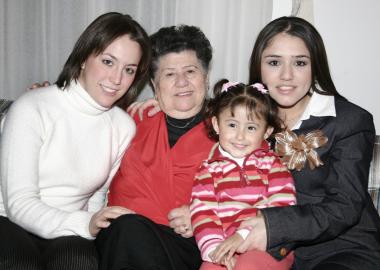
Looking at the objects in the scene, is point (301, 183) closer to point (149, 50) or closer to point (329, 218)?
point (329, 218)

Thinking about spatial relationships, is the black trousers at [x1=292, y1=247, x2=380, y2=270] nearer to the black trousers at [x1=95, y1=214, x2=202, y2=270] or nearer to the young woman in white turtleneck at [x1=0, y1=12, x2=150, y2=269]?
the black trousers at [x1=95, y1=214, x2=202, y2=270]

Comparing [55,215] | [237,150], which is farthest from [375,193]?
[55,215]

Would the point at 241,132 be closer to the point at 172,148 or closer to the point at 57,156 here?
the point at 172,148

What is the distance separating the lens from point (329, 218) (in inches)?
63.8

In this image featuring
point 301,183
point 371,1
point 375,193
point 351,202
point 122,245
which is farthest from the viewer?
point 371,1

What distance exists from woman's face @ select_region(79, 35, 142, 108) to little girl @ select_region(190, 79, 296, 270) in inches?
18.4

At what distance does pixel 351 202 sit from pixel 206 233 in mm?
583

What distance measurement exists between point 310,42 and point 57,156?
1.24 metres

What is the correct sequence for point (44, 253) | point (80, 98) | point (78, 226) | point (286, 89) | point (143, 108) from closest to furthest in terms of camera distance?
1. point (44, 253)
2. point (78, 226)
3. point (286, 89)
4. point (80, 98)
5. point (143, 108)

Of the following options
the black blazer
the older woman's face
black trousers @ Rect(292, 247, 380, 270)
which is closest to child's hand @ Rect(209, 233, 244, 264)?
the black blazer

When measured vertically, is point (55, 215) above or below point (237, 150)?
below

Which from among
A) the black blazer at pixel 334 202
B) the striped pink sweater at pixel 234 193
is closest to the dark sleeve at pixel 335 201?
the black blazer at pixel 334 202

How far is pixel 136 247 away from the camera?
4.98ft

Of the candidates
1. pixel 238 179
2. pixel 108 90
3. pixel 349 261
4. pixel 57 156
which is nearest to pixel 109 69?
pixel 108 90
